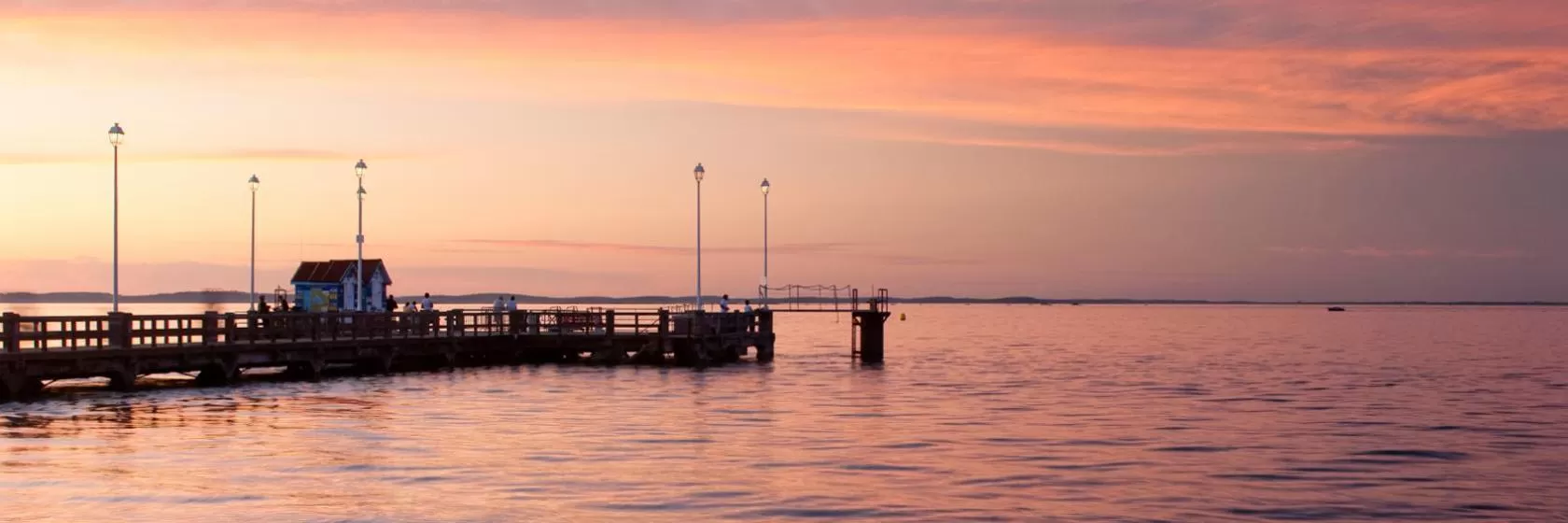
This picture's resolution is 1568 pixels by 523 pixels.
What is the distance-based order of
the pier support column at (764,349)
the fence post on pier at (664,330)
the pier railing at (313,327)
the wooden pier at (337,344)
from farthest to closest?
1. the pier support column at (764,349)
2. the fence post on pier at (664,330)
3. the pier railing at (313,327)
4. the wooden pier at (337,344)

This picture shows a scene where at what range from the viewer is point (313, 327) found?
166ft

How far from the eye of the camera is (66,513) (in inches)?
811

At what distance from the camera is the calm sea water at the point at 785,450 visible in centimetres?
2220

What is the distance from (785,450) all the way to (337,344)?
86.2 ft

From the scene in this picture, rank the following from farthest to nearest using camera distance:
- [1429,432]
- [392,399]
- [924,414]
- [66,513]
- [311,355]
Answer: [311,355], [392,399], [924,414], [1429,432], [66,513]

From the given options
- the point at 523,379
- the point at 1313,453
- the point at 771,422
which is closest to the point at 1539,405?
the point at 1313,453

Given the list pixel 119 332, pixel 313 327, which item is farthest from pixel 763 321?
pixel 119 332

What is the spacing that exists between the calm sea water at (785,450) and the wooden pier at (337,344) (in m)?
1.21

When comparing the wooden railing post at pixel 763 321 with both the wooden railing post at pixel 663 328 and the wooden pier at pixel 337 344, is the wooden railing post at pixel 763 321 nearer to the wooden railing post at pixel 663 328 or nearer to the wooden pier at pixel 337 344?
the wooden pier at pixel 337 344

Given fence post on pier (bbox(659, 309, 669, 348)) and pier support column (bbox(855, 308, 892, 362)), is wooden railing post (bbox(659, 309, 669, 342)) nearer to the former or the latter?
fence post on pier (bbox(659, 309, 669, 348))

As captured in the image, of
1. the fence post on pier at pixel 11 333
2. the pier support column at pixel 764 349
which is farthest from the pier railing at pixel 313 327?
the pier support column at pixel 764 349

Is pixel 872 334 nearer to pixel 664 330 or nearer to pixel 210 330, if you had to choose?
pixel 664 330

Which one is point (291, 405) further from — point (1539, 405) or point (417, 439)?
point (1539, 405)

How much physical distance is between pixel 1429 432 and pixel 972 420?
10.0 metres
